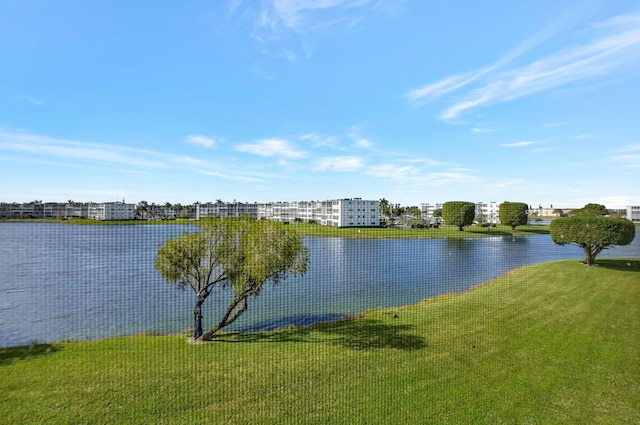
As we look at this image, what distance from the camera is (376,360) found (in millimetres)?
3059

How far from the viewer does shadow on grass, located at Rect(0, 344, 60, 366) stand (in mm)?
3356

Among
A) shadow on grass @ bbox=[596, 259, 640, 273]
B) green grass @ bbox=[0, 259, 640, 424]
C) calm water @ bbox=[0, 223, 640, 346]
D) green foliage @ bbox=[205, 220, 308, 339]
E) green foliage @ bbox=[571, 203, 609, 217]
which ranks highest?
green foliage @ bbox=[571, 203, 609, 217]

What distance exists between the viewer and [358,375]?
8.99 feet

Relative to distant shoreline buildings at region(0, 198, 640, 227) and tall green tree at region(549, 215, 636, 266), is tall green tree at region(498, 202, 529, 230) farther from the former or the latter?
tall green tree at region(549, 215, 636, 266)

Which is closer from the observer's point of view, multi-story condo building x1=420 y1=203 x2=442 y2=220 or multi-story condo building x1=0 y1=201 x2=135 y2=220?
multi-story condo building x1=0 y1=201 x2=135 y2=220

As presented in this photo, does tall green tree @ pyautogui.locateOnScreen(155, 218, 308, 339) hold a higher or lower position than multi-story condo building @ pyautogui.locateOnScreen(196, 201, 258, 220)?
lower

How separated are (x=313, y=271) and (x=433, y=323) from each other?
5279mm

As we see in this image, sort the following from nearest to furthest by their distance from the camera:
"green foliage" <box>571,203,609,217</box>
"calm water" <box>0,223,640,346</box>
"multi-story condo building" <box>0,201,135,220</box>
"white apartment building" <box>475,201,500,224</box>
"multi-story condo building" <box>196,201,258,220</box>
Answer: "calm water" <box>0,223,640,346</box> → "green foliage" <box>571,203,609,217</box> → "white apartment building" <box>475,201,500,224</box> → "multi-story condo building" <box>0,201,135,220</box> → "multi-story condo building" <box>196,201,258,220</box>

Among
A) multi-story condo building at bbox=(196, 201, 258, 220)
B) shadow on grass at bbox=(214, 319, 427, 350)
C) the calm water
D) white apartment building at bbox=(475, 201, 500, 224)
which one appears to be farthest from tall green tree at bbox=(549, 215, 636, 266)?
multi-story condo building at bbox=(196, 201, 258, 220)

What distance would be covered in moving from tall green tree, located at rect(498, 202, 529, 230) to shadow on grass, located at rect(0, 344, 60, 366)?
58.1 feet

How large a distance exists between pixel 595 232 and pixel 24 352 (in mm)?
9946

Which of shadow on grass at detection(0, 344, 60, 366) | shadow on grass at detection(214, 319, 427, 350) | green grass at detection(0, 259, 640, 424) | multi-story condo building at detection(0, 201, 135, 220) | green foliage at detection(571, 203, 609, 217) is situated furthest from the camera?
multi-story condo building at detection(0, 201, 135, 220)

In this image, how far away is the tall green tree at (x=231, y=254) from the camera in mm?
3854

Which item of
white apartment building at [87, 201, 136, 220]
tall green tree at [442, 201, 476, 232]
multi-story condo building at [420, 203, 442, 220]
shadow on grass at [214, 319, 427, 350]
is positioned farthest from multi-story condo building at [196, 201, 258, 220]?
shadow on grass at [214, 319, 427, 350]
